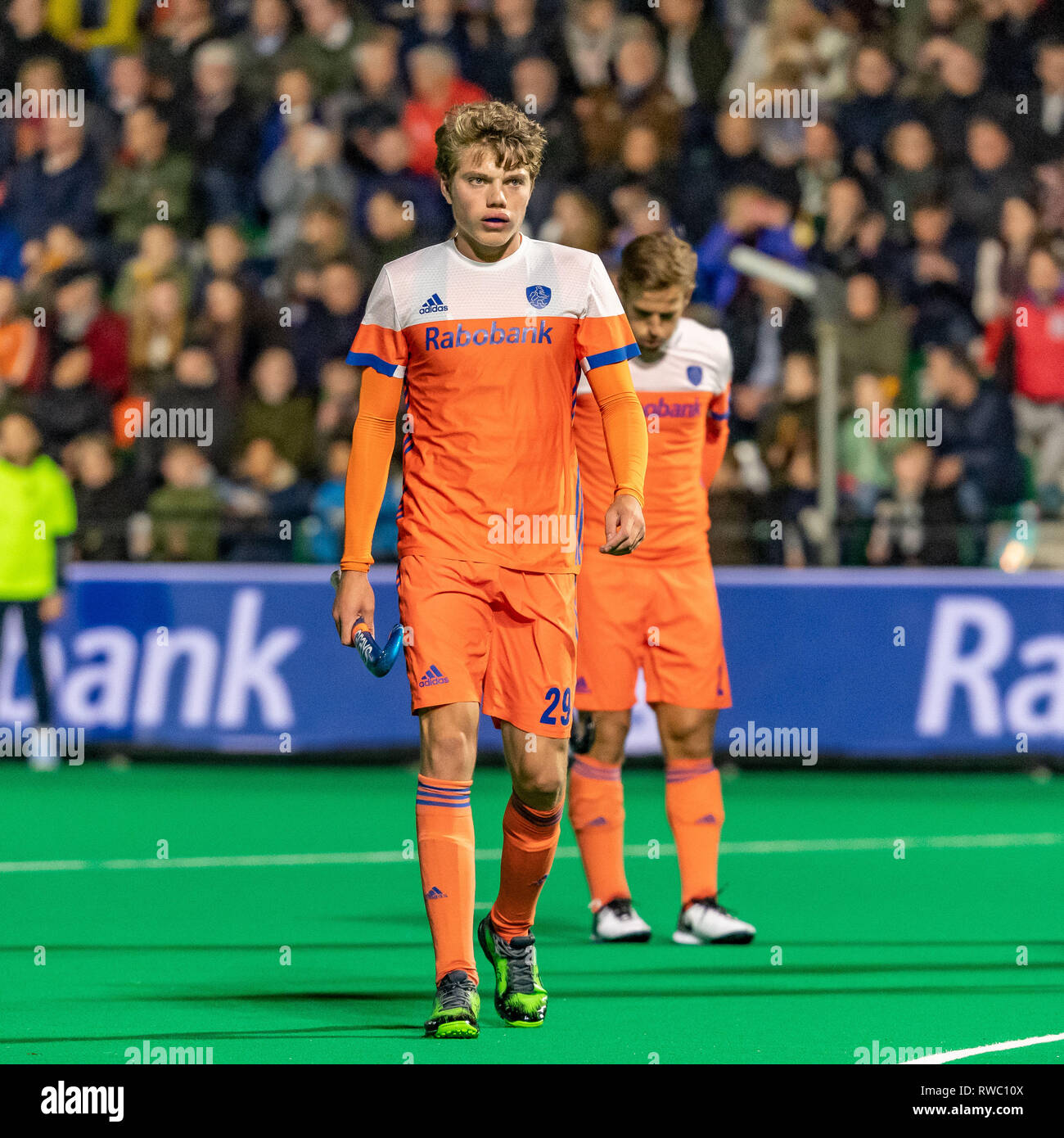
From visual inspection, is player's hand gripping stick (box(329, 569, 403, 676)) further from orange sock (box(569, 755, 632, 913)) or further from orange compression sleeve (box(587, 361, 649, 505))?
orange sock (box(569, 755, 632, 913))

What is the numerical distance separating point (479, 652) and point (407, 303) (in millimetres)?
969

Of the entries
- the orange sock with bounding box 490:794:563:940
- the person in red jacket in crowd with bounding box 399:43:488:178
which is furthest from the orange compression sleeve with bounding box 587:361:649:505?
the person in red jacket in crowd with bounding box 399:43:488:178

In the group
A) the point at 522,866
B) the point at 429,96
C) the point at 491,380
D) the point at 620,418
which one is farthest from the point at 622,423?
the point at 429,96

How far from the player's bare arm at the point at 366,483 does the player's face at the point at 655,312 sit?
183 cm

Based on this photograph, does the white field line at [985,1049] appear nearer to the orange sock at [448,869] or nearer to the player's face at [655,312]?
the orange sock at [448,869]

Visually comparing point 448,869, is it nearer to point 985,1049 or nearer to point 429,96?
point 985,1049

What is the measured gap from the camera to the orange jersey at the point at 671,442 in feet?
25.5

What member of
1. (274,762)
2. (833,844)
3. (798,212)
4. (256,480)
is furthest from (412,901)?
(798,212)

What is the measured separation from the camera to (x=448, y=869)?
18.9ft

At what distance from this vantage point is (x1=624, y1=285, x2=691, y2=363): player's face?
7578mm

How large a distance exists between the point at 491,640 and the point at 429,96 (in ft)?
34.4

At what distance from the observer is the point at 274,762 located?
1341 cm

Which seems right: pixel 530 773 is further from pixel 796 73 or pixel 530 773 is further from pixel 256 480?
pixel 796 73

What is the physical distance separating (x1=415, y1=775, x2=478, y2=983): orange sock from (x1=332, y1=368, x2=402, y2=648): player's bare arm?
1.61 feet
